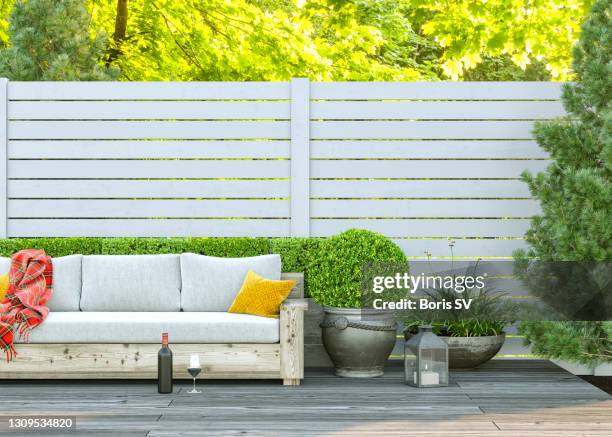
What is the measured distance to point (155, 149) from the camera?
592 centimetres

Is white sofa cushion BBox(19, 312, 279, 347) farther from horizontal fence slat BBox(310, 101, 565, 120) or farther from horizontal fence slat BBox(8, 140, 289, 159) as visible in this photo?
horizontal fence slat BBox(310, 101, 565, 120)

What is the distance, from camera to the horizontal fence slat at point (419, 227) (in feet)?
19.2

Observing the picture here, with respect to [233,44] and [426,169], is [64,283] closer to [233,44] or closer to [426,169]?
[426,169]

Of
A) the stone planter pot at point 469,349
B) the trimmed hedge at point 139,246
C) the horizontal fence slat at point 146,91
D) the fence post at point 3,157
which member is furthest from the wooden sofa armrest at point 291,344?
the fence post at point 3,157

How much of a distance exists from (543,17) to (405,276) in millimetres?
4982

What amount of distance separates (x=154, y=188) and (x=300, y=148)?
1.04 m

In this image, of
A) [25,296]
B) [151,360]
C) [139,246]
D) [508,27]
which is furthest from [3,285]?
[508,27]

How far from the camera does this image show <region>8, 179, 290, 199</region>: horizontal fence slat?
19.4 feet

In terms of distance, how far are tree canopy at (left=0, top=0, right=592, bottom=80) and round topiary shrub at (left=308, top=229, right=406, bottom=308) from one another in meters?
4.02

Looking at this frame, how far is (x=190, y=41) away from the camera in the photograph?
977 centimetres

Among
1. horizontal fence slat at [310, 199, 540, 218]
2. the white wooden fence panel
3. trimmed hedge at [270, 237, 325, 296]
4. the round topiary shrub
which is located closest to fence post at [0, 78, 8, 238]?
the white wooden fence panel

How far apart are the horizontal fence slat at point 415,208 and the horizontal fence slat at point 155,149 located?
48 centimetres

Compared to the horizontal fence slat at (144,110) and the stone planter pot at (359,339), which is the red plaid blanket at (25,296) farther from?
the stone planter pot at (359,339)

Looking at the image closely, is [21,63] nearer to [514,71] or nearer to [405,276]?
[405,276]
